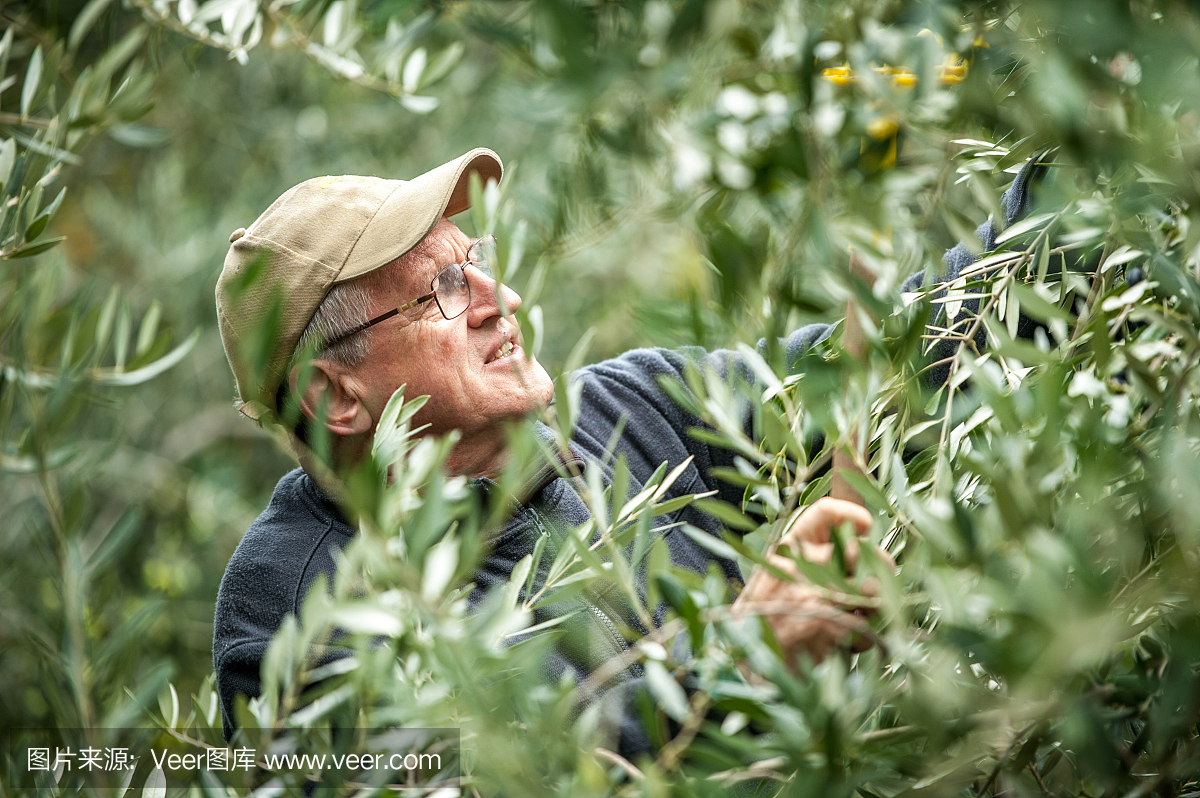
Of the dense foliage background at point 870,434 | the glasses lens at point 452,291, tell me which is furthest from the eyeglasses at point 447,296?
the dense foliage background at point 870,434

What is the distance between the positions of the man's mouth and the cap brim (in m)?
0.20

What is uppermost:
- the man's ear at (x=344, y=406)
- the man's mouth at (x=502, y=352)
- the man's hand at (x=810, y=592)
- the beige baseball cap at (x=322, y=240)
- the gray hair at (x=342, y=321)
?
the man's hand at (x=810, y=592)

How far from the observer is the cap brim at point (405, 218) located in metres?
1.37

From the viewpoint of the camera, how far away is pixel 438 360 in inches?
55.2

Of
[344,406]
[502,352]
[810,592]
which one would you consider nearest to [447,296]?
[502,352]

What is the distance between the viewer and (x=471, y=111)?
3691mm

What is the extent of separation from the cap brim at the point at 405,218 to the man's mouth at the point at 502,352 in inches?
7.9

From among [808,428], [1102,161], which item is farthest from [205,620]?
[1102,161]

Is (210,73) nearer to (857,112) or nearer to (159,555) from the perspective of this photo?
(159,555)

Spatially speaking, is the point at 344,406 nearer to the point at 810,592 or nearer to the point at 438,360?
the point at 438,360

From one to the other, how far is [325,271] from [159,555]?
8.79 ft

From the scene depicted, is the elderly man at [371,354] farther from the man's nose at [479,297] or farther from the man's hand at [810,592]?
the man's hand at [810,592]

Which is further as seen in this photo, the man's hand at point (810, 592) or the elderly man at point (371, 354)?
the elderly man at point (371, 354)

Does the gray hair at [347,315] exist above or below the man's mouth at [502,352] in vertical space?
above
